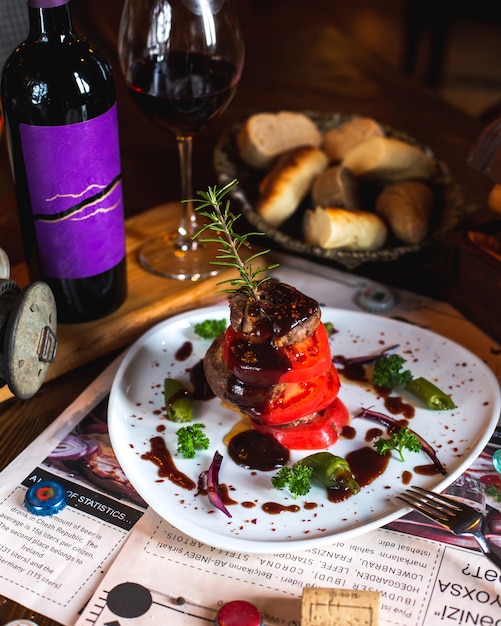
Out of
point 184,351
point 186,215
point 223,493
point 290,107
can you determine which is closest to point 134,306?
point 184,351

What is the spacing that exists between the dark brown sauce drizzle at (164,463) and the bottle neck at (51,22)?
2.18 feet

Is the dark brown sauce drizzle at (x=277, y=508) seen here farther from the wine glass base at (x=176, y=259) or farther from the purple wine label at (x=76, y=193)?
the wine glass base at (x=176, y=259)

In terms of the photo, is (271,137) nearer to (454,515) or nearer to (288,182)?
(288,182)

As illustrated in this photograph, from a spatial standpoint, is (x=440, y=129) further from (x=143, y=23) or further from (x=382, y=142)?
(x=143, y=23)

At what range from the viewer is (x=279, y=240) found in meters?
1.63

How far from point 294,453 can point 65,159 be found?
62 cm

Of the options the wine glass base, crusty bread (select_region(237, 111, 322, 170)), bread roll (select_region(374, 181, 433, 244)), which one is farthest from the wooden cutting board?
bread roll (select_region(374, 181, 433, 244))

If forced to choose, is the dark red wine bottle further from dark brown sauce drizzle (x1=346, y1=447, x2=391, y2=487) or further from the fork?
the fork

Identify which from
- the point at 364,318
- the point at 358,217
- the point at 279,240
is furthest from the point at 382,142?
the point at 364,318

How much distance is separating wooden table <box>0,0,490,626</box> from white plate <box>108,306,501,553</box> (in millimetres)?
152

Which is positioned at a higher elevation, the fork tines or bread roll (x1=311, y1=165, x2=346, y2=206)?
bread roll (x1=311, y1=165, x2=346, y2=206)

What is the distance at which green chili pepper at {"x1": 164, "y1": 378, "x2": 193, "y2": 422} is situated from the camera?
4.22 ft

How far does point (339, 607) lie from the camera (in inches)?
37.4

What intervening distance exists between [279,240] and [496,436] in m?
0.61
